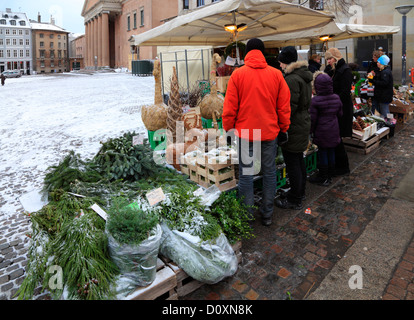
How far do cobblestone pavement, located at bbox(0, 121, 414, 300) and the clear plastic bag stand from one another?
0.54m

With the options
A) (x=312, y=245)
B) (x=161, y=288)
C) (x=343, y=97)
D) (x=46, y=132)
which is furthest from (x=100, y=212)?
(x=46, y=132)

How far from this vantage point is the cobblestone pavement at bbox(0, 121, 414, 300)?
2832 millimetres

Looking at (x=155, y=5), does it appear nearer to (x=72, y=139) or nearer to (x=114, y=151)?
(x=72, y=139)

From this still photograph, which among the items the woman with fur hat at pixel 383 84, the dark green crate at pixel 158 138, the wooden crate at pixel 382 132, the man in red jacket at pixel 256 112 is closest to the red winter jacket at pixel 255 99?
the man in red jacket at pixel 256 112

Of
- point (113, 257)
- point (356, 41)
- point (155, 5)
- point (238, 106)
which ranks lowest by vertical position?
point (113, 257)

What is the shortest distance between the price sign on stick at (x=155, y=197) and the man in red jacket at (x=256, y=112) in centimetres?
111

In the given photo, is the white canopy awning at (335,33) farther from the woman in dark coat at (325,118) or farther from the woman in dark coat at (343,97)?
the woman in dark coat at (325,118)

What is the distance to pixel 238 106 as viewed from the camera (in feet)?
11.7

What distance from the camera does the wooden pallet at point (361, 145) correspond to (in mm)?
6773

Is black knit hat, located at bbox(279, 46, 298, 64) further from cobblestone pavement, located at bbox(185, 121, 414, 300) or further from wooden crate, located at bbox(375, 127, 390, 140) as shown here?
wooden crate, located at bbox(375, 127, 390, 140)

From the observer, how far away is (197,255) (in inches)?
108

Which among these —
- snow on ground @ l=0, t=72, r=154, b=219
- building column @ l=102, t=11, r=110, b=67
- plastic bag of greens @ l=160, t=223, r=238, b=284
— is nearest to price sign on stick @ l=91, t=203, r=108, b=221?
plastic bag of greens @ l=160, t=223, r=238, b=284

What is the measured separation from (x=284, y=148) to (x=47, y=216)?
2.92 meters
